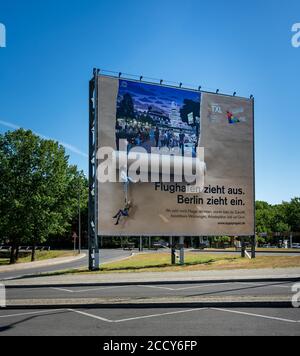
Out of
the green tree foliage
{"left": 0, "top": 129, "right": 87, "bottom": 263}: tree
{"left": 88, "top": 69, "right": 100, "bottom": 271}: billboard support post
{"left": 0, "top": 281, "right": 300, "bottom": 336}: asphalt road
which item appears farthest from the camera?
the green tree foliage

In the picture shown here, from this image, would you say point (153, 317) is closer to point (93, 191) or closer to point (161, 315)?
point (161, 315)

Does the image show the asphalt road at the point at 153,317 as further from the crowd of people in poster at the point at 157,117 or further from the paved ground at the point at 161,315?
the crowd of people in poster at the point at 157,117

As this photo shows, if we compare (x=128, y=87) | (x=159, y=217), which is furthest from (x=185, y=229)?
(x=128, y=87)

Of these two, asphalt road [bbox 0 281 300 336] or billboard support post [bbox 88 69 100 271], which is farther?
billboard support post [bbox 88 69 100 271]

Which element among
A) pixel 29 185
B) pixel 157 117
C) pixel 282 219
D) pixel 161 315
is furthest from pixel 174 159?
pixel 282 219

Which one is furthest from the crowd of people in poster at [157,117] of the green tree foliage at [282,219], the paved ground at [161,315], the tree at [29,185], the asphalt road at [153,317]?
the green tree foliage at [282,219]

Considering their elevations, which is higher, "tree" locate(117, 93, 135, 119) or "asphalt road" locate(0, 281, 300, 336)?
"tree" locate(117, 93, 135, 119)

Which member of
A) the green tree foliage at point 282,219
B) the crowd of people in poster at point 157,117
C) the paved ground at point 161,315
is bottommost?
the paved ground at point 161,315

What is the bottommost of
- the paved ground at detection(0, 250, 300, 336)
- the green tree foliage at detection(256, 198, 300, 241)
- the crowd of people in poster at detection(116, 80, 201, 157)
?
the paved ground at detection(0, 250, 300, 336)

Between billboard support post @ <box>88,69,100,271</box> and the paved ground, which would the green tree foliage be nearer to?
billboard support post @ <box>88,69,100,271</box>

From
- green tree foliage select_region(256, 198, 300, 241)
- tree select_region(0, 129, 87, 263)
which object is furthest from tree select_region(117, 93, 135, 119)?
green tree foliage select_region(256, 198, 300, 241)

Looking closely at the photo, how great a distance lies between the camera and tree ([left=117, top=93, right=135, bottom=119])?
90.9 feet

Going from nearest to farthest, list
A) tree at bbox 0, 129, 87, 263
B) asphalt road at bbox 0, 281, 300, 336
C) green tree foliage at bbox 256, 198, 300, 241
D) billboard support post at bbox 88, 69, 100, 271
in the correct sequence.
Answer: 1. asphalt road at bbox 0, 281, 300, 336
2. billboard support post at bbox 88, 69, 100, 271
3. tree at bbox 0, 129, 87, 263
4. green tree foliage at bbox 256, 198, 300, 241

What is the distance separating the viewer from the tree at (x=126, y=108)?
1090 inches
